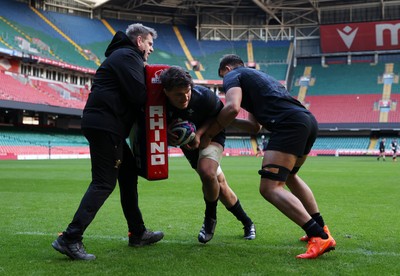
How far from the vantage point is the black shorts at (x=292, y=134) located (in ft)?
15.0

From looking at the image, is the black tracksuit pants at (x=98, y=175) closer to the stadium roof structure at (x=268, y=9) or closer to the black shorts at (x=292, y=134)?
the black shorts at (x=292, y=134)

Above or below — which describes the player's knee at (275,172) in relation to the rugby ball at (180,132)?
below

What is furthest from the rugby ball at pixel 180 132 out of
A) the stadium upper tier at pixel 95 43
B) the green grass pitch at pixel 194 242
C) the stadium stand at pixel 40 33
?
the stadium stand at pixel 40 33

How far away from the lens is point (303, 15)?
204 feet

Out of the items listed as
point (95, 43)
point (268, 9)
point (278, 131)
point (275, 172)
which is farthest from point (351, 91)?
point (275, 172)

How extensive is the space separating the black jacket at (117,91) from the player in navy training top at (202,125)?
11.3 inches

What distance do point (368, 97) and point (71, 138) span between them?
3548 cm

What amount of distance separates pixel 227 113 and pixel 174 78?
0.73 meters

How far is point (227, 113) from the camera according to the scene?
4.79m

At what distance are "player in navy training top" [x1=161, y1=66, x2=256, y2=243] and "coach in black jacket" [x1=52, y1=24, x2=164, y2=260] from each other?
33 cm

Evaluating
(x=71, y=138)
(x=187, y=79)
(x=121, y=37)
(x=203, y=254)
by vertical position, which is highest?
(x=121, y=37)

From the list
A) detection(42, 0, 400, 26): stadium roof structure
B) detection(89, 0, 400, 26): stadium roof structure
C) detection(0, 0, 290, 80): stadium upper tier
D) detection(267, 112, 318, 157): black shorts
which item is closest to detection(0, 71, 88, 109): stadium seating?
detection(0, 0, 290, 80): stadium upper tier

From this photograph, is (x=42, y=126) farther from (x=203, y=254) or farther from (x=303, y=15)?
(x=203, y=254)

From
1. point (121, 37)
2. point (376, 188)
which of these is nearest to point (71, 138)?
point (376, 188)
